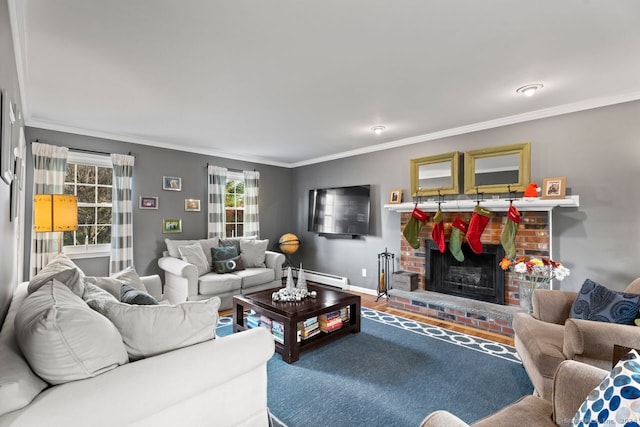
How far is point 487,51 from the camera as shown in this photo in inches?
82.0

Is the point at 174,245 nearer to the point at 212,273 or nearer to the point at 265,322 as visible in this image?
the point at 212,273

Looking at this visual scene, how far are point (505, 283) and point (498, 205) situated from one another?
0.92 metres

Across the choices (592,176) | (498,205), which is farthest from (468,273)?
(592,176)

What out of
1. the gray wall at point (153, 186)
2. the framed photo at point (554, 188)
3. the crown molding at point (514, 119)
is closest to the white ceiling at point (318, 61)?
the crown molding at point (514, 119)

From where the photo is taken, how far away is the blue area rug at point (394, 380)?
1.90 metres

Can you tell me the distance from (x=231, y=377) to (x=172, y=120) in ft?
10.3

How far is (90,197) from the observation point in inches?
158

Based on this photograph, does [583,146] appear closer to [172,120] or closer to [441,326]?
[441,326]

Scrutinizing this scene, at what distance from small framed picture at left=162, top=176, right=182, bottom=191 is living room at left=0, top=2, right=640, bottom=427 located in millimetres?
69

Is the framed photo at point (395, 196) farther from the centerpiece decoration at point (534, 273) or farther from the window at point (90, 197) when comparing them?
the window at point (90, 197)

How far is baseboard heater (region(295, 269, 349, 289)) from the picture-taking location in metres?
5.20

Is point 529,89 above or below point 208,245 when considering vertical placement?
above

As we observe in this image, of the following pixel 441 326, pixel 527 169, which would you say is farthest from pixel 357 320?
pixel 527 169

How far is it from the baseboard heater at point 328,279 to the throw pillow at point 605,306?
11.1 feet
